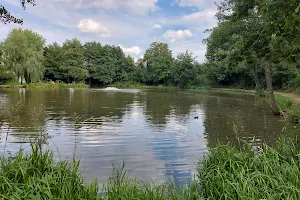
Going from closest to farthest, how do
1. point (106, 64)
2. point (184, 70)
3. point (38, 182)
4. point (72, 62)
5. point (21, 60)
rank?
point (38, 182) → point (21, 60) → point (184, 70) → point (72, 62) → point (106, 64)

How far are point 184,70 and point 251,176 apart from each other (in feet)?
173

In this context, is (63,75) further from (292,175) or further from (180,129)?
(292,175)

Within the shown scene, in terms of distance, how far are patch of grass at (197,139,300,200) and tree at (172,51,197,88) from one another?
51207 mm

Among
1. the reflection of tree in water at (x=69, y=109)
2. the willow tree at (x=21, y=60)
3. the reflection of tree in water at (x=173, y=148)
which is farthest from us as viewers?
the willow tree at (x=21, y=60)

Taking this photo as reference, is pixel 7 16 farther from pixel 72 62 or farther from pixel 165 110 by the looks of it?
pixel 72 62

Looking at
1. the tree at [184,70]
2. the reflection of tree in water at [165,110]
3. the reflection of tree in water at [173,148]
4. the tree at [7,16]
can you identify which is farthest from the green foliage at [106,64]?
the tree at [7,16]

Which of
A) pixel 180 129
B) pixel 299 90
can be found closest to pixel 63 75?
pixel 299 90

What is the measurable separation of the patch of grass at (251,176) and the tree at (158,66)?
5758cm

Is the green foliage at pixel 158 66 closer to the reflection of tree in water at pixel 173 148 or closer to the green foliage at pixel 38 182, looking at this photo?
the reflection of tree in water at pixel 173 148

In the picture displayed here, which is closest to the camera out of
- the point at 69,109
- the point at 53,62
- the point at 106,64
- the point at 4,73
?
the point at 69,109

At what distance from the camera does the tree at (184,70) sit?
5550 centimetres

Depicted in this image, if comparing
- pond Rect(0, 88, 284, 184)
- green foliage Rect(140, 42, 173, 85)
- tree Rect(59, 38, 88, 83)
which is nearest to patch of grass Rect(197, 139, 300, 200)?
pond Rect(0, 88, 284, 184)

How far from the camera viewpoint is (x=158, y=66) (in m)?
63.7

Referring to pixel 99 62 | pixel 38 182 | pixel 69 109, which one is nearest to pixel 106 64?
pixel 99 62
